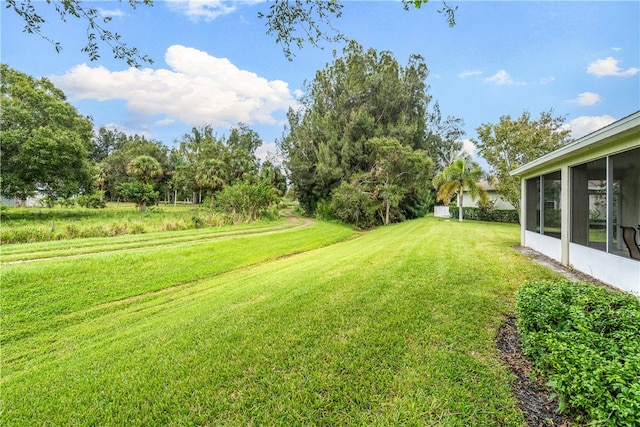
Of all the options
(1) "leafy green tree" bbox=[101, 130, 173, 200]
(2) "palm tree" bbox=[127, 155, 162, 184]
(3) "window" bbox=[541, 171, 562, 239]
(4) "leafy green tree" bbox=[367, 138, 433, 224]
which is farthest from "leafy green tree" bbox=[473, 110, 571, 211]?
(1) "leafy green tree" bbox=[101, 130, 173, 200]

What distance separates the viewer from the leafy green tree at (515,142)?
45.7 ft

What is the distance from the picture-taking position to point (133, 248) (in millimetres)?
8297

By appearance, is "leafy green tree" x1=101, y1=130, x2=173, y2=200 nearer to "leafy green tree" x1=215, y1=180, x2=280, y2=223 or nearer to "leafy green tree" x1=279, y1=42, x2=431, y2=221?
"leafy green tree" x1=279, y1=42, x2=431, y2=221

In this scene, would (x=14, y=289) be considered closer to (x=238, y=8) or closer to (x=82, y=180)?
(x=238, y=8)

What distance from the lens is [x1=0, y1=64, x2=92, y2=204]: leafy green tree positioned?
627 inches

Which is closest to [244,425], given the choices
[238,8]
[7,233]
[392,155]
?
[238,8]

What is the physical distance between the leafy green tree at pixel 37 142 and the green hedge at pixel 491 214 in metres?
30.2

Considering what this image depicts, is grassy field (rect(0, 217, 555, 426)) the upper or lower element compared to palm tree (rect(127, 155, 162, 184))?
lower

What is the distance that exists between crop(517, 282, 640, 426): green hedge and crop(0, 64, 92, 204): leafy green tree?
23.1m

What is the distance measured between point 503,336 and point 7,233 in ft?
43.0

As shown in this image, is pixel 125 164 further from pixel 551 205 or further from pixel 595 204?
pixel 595 204

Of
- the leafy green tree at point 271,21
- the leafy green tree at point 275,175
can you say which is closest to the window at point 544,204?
the leafy green tree at point 271,21

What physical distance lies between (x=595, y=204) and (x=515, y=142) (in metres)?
8.67

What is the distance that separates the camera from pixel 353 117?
78.2ft
